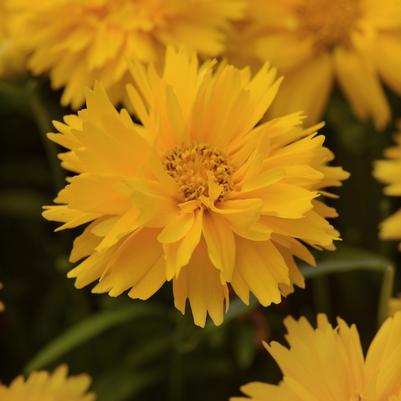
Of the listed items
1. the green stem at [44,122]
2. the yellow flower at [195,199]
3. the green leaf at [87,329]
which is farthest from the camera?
the green stem at [44,122]

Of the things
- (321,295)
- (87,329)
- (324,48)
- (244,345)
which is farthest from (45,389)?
(324,48)

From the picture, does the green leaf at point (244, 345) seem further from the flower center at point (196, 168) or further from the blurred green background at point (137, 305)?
the flower center at point (196, 168)

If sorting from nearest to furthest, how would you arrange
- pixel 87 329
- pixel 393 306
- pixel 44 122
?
pixel 393 306
pixel 87 329
pixel 44 122

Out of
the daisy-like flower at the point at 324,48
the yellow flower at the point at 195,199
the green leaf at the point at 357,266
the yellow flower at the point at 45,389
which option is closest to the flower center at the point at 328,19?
the daisy-like flower at the point at 324,48

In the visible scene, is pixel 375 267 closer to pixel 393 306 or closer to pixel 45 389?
pixel 393 306

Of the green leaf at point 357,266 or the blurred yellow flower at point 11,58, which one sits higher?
the blurred yellow flower at point 11,58

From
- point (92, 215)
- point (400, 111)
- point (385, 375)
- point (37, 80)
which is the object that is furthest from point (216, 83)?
point (400, 111)
